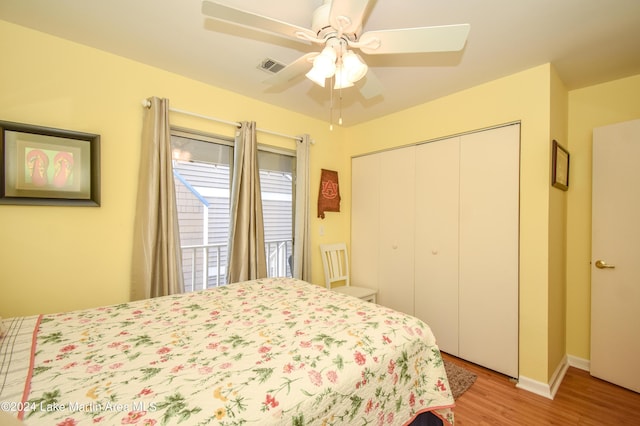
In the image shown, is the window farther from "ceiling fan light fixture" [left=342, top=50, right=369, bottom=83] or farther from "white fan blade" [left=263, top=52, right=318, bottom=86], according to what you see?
"ceiling fan light fixture" [left=342, top=50, right=369, bottom=83]

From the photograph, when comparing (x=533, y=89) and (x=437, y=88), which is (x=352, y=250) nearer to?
(x=437, y=88)

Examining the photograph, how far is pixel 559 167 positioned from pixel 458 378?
6.24 ft

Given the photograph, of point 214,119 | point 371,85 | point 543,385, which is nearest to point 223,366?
point 371,85

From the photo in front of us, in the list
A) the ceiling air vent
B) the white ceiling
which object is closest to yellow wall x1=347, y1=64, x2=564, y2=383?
the white ceiling

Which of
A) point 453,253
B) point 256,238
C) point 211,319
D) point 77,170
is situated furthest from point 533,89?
point 77,170

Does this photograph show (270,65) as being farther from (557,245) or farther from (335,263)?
(557,245)

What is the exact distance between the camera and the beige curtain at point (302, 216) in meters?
2.96

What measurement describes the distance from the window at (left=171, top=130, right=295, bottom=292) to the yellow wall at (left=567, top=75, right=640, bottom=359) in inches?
109

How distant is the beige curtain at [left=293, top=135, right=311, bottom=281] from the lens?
2965mm

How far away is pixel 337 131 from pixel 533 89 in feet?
6.68

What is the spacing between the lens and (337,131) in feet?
11.6

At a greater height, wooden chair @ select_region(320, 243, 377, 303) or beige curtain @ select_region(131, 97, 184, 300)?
beige curtain @ select_region(131, 97, 184, 300)

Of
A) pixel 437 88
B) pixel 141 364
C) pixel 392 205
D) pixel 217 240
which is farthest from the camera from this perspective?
pixel 392 205

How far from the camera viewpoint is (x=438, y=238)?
2.67 m
